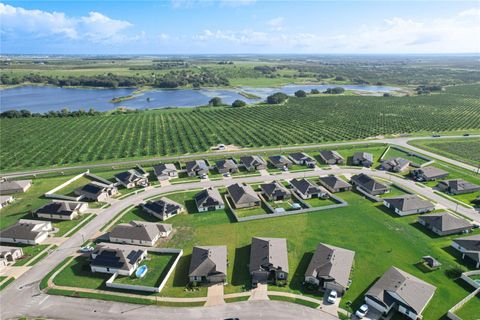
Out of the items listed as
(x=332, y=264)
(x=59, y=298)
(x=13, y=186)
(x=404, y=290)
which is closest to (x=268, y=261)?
(x=332, y=264)

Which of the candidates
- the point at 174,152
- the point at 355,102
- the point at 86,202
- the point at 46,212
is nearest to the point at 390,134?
the point at 355,102

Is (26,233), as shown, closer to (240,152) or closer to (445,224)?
(240,152)

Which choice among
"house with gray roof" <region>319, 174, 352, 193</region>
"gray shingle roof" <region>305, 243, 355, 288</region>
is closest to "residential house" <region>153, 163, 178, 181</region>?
"house with gray roof" <region>319, 174, 352, 193</region>

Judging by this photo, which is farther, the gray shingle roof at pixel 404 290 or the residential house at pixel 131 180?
the residential house at pixel 131 180

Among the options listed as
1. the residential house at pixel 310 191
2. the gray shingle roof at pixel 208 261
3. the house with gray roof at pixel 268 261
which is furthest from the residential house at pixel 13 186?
the residential house at pixel 310 191

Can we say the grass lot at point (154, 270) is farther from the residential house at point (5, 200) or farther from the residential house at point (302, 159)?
the residential house at point (302, 159)

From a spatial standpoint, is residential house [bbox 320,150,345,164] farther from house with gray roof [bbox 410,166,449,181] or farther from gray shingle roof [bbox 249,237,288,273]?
gray shingle roof [bbox 249,237,288,273]
